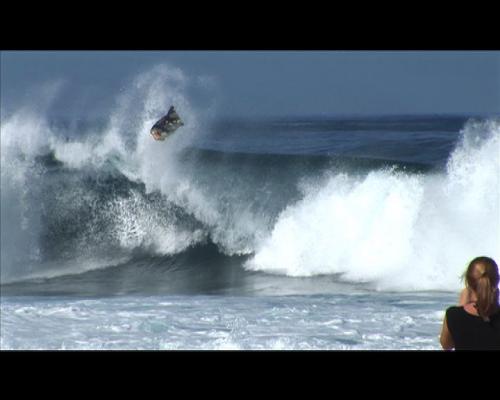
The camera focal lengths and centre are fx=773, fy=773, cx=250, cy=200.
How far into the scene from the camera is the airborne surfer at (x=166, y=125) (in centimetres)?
916

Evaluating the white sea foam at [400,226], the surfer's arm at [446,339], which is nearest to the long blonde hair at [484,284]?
the surfer's arm at [446,339]

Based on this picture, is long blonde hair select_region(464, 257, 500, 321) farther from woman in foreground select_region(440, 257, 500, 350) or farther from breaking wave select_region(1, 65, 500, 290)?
breaking wave select_region(1, 65, 500, 290)

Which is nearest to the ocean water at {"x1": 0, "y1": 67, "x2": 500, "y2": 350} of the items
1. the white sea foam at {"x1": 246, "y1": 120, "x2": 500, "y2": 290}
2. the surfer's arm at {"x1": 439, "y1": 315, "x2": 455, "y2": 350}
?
the white sea foam at {"x1": 246, "y1": 120, "x2": 500, "y2": 290}

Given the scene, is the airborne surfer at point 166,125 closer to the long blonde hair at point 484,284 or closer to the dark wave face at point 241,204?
the dark wave face at point 241,204

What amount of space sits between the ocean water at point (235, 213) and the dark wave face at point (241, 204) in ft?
0.06

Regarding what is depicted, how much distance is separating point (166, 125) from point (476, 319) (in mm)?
6716

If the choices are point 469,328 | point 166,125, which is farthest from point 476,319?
point 166,125

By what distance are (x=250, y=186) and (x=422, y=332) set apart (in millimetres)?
3700

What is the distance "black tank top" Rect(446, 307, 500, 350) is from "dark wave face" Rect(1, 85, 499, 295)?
4.83 meters

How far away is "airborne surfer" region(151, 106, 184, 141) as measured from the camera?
916 centimetres

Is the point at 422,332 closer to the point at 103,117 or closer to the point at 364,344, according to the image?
the point at 364,344

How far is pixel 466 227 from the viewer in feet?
26.8
